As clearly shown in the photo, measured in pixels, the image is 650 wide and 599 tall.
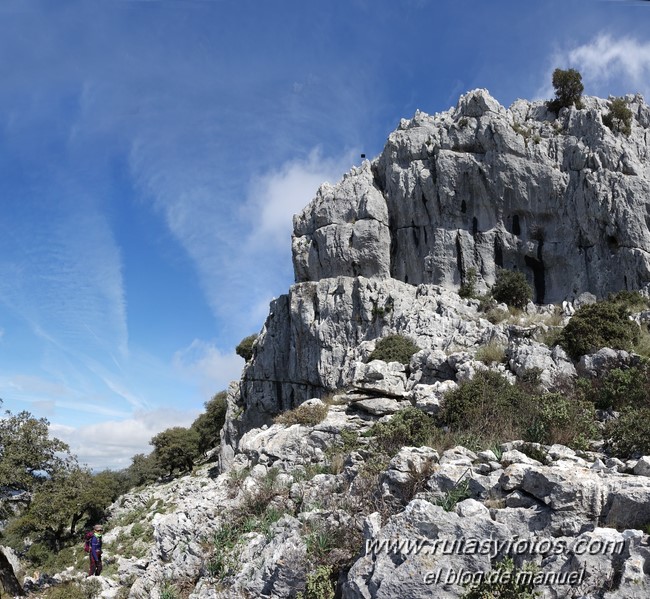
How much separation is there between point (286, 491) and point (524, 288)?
35.8 meters

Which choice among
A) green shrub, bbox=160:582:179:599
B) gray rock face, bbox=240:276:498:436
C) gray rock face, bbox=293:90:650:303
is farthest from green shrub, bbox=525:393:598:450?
gray rock face, bbox=293:90:650:303

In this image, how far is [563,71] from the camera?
1918 inches

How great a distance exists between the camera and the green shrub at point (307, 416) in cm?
1452

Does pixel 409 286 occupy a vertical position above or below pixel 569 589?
above

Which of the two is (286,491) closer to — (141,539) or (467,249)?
(141,539)

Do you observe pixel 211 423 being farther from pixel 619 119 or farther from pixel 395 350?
pixel 619 119

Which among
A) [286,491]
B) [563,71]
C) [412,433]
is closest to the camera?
[286,491]

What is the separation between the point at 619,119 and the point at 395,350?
136ft

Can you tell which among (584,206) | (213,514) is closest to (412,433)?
(213,514)

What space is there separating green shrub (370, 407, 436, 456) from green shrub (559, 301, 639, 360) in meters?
6.94

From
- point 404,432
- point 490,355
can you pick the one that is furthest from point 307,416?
point 490,355

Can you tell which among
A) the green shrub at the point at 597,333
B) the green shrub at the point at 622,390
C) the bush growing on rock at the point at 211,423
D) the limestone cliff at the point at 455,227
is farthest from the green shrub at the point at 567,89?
the bush growing on rock at the point at 211,423

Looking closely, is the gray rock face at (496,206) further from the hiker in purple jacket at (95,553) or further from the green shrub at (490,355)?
the hiker in purple jacket at (95,553)

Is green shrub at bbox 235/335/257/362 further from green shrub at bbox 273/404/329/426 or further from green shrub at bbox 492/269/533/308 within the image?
green shrub at bbox 273/404/329/426
